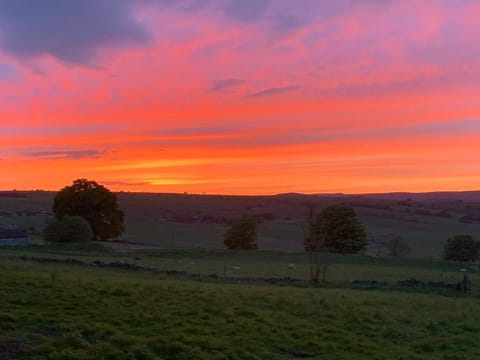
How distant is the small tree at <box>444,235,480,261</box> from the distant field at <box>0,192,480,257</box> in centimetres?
2443

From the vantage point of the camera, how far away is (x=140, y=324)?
14.6 m

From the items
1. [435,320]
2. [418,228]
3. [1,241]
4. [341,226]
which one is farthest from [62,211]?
[418,228]

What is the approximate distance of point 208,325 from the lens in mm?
15617

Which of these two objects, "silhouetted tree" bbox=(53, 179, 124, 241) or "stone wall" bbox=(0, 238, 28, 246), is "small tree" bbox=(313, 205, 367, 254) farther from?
"stone wall" bbox=(0, 238, 28, 246)

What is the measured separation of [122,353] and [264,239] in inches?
3981

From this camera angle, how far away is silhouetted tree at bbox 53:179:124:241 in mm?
79312

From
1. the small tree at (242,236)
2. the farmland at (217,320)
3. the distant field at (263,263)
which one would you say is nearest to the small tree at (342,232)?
the small tree at (242,236)

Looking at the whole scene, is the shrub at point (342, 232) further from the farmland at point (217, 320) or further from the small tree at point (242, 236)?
the farmland at point (217, 320)

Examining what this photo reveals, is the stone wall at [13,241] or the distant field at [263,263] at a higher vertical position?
the stone wall at [13,241]

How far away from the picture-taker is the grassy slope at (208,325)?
496 inches

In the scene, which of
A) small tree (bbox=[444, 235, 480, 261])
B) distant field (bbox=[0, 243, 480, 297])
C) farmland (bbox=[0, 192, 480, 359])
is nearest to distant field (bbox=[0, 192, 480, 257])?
small tree (bbox=[444, 235, 480, 261])

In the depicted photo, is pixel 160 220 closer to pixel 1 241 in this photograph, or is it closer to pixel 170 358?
pixel 1 241

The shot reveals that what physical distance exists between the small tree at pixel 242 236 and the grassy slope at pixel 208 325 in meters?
53.8

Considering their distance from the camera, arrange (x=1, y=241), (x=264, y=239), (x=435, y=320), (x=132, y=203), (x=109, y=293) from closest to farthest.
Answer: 1. (x=109, y=293)
2. (x=435, y=320)
3. (x=1, y=241)
4. (x=264, y=239)
5. (x=132, y=203)
